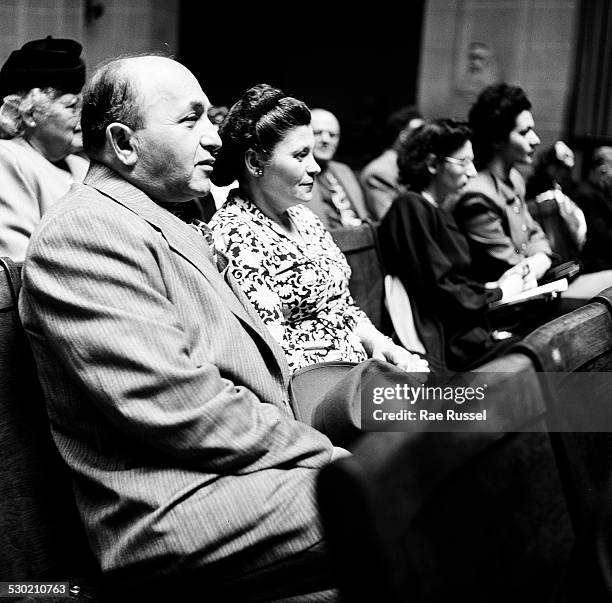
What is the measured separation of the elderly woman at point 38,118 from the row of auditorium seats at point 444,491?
125 cm

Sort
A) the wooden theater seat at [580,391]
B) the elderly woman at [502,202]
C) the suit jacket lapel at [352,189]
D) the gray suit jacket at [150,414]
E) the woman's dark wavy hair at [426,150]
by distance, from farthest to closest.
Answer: the suit jacket lapel at [352,189]
the elderly woman at [502,202]
the woman's dark wavy hair at [426,150]
the gray suit jacket at [150,414]
the wooden theater seat at [580,391]

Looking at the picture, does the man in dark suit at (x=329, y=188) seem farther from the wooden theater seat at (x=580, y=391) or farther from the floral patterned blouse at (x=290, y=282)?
the wooden theater seat at (x=580, y=391)

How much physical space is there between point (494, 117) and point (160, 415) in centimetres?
348

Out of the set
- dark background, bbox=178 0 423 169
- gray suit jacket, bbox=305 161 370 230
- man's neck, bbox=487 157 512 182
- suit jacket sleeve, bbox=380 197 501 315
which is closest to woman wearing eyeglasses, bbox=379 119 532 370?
Result: suit jacket sleeve, bbox=380 197 501 315

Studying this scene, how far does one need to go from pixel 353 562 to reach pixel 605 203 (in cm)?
513

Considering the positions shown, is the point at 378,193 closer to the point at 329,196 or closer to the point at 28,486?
the point at 329,196

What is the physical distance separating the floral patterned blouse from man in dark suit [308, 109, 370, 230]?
117 inches

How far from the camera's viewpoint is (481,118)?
4.86 meters

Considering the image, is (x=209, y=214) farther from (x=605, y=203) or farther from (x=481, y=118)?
(x=605, y=203)

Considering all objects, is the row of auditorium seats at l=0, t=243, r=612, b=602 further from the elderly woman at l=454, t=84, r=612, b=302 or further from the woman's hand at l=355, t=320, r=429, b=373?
the elderly woman at l=454, t=84, r=612, b=302

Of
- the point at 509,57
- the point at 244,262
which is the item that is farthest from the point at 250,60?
the point at 244,262

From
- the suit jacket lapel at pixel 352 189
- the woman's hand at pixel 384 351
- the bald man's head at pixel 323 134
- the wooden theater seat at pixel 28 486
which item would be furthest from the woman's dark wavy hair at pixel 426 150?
the wooden theater seat at pixel 28 486

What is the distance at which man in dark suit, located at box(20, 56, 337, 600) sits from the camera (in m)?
1.74

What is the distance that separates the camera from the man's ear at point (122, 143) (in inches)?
80.9
